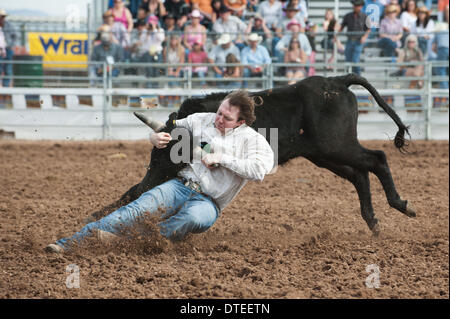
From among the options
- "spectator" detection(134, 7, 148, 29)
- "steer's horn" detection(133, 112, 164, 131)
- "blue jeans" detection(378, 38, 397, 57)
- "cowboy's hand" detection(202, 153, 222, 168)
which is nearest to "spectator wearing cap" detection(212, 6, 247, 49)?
"spectator" detection(134, 7, 148, 29)

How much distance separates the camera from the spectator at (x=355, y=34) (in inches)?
459

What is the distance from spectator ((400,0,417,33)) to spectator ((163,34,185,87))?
4437mm

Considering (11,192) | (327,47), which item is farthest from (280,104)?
(327,47)

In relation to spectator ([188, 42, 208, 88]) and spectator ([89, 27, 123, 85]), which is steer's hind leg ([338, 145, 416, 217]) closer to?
spectator ([188, 42, 208, 88])

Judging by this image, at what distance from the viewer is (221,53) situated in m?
12.1

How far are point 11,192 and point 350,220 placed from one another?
371 cm

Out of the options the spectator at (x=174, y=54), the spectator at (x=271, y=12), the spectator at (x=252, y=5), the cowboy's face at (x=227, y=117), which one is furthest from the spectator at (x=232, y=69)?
the cowboy's face at (x=227, y=117)

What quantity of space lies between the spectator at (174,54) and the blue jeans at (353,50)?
3216 mm

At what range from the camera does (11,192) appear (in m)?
7.14

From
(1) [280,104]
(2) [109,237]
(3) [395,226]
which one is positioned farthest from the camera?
(3) [395,226]

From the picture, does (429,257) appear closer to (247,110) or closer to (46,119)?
(247,110)

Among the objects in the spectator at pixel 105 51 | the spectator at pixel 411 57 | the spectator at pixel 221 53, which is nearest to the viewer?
the spectator at pixel 105 51

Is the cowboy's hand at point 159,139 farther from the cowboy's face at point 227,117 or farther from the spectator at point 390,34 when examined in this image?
the spectator at point 390,34

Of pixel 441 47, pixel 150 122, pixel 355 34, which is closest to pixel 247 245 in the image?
pixel 150 122
